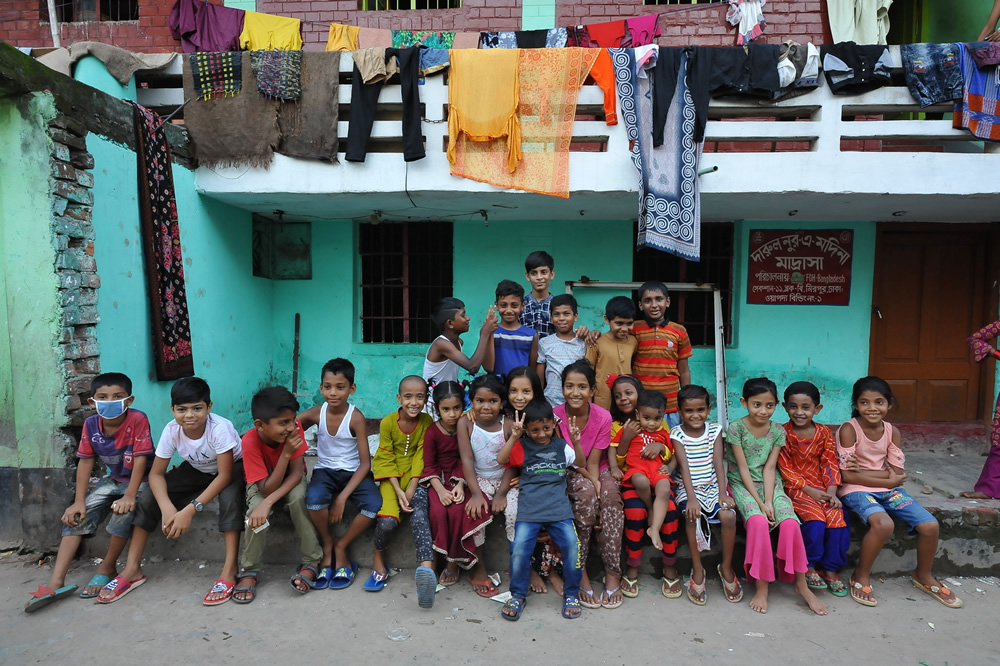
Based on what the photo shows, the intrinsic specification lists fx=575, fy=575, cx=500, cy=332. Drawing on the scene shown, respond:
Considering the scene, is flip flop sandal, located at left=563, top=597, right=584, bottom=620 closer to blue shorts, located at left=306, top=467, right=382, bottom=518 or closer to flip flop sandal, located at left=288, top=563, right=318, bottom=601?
blue shorts, located at left=306, top=467, right=382, bottom=518

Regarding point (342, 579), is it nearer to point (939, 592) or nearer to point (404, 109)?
point (939, 592)

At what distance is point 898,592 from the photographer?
10.7 ft

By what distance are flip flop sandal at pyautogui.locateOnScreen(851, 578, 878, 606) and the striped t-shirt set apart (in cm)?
136

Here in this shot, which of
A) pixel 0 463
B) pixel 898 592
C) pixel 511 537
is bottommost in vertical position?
pixel 898 592

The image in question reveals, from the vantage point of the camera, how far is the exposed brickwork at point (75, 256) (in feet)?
11.4

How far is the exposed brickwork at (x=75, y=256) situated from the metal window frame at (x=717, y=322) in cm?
414

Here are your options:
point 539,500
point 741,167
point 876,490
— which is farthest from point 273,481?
point 741,167

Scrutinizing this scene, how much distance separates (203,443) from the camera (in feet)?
10.6

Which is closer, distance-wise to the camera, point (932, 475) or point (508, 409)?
point (508, 409)

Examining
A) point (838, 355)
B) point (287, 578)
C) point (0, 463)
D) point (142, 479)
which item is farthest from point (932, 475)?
point (0, 463)

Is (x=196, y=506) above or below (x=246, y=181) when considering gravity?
below

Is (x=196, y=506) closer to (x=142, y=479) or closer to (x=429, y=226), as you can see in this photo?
(x=142, y=479)

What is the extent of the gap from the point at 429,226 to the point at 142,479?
3937 millimetres

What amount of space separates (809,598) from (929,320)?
4.50 meters
